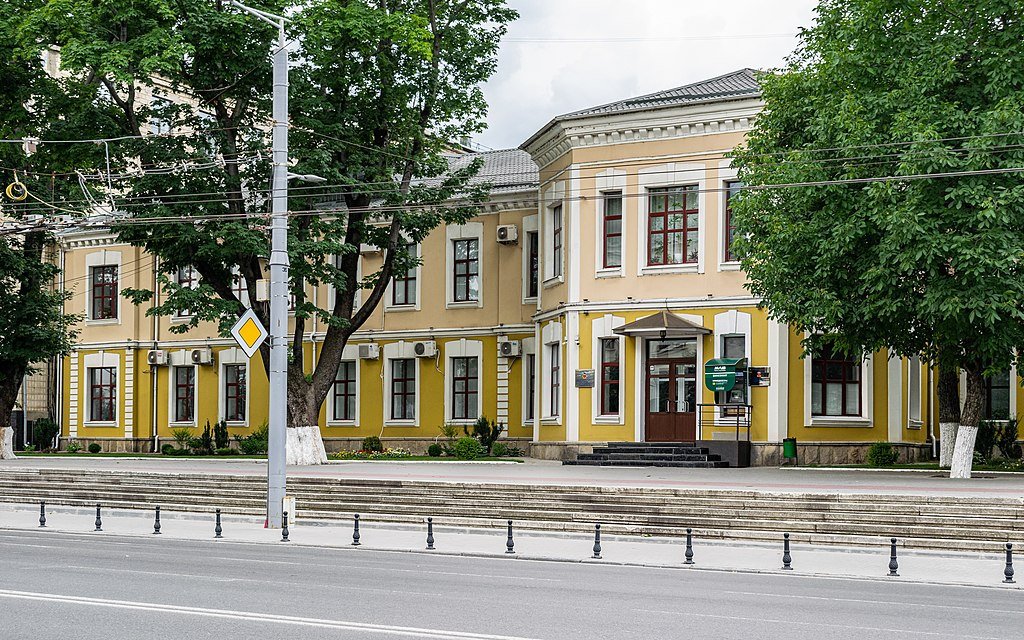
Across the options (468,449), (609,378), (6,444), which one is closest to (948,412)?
(609,378)

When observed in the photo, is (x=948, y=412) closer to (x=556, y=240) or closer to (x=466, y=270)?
(x=556, y=240)

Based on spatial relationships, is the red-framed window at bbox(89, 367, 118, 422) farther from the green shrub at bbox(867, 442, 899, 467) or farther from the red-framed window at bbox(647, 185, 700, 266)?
the green shrub at bbox(867, 442, 899, 467)

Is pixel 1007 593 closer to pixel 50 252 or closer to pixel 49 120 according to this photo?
pixel 49 120

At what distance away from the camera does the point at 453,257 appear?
4544 cm

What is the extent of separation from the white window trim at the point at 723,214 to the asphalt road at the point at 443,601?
62.0ft

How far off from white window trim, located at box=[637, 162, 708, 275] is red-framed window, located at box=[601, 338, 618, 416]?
2375 millimetres

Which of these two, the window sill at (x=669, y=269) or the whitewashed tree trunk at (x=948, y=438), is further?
the window sill at (x=669, y=269)

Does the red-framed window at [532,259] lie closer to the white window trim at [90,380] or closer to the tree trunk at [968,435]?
the tree trunk at [968,435]

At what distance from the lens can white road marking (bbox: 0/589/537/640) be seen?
11022 millimetres

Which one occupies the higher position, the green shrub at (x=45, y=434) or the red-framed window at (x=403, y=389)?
the red-framed window at (x=403, y=389)

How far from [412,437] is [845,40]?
887 inches

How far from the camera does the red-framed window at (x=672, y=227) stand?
122 feet

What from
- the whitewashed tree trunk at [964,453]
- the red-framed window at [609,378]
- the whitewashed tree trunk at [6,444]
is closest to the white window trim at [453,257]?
the red-framed window at [609,378]

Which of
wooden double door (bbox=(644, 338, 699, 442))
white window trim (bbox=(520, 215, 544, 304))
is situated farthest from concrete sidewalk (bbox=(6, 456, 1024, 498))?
white window trim (bbox=(520, 215, 544, 304))
